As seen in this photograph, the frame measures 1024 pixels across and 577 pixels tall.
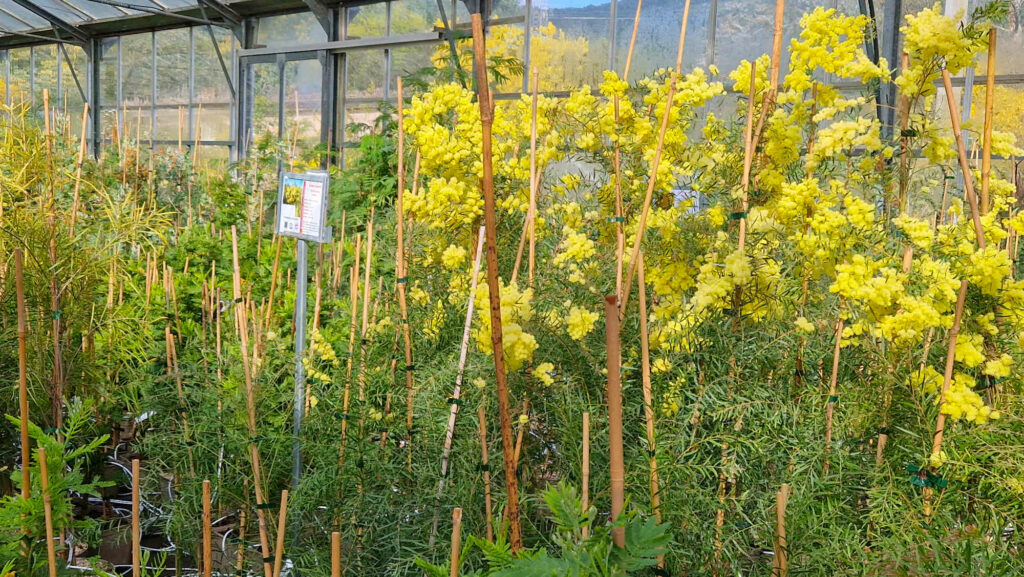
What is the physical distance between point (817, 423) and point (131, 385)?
223cm

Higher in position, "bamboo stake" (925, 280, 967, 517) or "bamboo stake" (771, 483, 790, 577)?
"bamboo stake" (925, 280, 967, 517)

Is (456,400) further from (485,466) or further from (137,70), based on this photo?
(137,70)

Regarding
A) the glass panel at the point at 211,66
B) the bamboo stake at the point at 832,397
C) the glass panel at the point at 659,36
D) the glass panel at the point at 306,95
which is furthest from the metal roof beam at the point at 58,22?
the bamboo stake at the point at 832,397

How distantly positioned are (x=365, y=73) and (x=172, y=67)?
381 centimetres

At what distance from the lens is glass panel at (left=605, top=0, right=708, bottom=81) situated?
6527 millimetres

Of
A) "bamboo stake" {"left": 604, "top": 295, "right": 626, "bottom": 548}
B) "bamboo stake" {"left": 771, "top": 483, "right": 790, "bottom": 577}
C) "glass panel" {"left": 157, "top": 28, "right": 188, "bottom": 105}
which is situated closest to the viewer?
"bamboo stake" {"left": 604, "top": 295, "right": 626, "bottom": 548}

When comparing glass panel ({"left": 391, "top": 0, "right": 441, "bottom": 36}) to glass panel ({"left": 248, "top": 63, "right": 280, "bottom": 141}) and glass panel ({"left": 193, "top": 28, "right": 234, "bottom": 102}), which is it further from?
glass panel ({"left": 193, "top": 28, "right": 234, "bottom": 102})

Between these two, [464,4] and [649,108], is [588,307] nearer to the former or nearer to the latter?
[649,108]

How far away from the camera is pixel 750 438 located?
1634 millimetres

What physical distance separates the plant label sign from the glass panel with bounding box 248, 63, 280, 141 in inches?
308

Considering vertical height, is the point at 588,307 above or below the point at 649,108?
below

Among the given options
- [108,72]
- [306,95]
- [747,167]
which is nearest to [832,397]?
[747,167]

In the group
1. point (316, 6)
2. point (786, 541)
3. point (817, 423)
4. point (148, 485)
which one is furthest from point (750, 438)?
point (316, 6)

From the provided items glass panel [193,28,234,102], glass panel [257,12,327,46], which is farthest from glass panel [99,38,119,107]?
glass panel [257,12,327,46]
